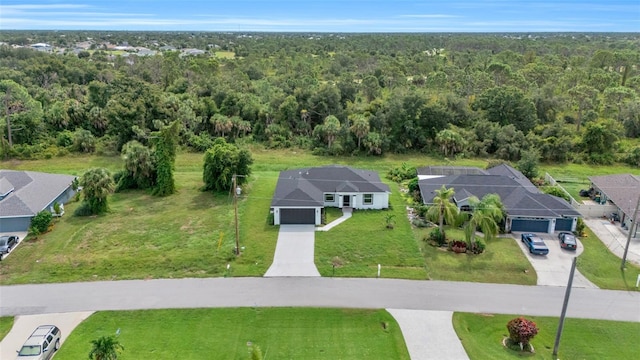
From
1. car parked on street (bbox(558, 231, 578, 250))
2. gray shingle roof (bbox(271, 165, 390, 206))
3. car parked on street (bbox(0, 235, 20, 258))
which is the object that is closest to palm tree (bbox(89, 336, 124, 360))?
car parked on street (bbox(0, 235, 20, 258))

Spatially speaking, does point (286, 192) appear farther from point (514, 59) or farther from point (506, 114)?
point (514, 59)

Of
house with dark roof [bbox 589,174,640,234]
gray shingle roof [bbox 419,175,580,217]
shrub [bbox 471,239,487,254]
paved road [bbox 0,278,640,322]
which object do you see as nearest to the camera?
paved road [bbox 0,278,640,322]

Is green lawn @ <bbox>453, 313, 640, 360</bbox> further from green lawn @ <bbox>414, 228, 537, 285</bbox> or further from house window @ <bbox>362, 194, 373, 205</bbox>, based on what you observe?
house window @ <bbox>362, 194, 373, 205</bbox>

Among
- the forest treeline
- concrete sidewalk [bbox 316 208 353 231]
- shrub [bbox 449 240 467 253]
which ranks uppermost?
the forest treeline

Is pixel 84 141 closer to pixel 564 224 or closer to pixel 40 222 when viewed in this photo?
pixel 40 222

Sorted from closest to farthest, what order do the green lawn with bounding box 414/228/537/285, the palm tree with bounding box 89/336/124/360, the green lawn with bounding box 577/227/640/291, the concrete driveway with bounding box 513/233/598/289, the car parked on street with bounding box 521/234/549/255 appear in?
the palm tree with bounding box 89/336/124/360, the green lawn with bounding box 577/227/640/291, the concrete driveway with bounding box 513/233/598/289, the green lawn with bounding box 414/228/537/285, the car parked on street with bounding box 521/234/549/255

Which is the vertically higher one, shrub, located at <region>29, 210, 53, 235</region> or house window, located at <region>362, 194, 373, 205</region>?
house window, located at <region>362, 194, 373, 205</region>

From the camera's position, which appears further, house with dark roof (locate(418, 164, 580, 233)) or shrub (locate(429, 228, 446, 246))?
house with dark roof (locate(418, 164, 580, 233))

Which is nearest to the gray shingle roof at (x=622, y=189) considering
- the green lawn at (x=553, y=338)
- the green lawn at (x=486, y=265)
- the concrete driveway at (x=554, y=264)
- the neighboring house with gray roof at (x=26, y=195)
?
the concrete driveway at (x=554, y=264)
